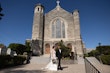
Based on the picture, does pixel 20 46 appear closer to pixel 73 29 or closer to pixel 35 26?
pixel 35 26

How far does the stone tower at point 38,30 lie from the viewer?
31250mm

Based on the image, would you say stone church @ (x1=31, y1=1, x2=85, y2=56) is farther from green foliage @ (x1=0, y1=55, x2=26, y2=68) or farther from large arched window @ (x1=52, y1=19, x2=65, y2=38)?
green foliage @ (x1=0, y1=55, x2=26, y2=68)

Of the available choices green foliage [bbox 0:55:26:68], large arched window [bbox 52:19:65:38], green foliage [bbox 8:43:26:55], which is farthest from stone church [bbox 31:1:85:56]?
green foliage [bbox 0:55:26:68]

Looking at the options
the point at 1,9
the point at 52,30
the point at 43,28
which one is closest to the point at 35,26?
the point at 43,28

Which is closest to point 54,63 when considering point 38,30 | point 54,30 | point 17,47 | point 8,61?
point 8,61

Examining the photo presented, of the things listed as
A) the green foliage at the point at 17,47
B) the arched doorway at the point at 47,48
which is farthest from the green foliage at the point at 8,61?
the arched doorway at the point at 47,48

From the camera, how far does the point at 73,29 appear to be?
33.4m

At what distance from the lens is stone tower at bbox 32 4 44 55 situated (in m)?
31.2

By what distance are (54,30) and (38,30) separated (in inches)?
178

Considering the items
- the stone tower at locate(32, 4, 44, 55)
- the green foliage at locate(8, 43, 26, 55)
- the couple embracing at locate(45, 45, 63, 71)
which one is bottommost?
the couple embracing at locate(45, 45, 63, 71)

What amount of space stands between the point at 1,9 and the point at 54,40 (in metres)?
19.6

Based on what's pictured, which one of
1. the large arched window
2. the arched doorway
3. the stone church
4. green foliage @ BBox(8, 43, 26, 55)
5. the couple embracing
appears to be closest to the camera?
the couple embracing

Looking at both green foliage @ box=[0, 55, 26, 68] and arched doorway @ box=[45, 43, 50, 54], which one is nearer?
green foliage @ box=[0, 55, 26, 68]

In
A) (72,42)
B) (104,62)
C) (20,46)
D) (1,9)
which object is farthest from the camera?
(72,42)
